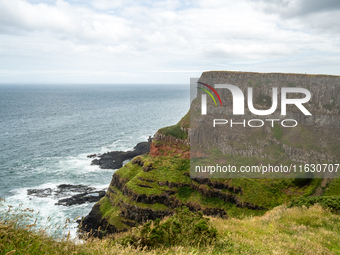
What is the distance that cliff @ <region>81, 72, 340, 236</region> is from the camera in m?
50.7

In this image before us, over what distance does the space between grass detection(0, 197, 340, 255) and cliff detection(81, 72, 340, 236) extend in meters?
27.6

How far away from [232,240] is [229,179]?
40.5 metres

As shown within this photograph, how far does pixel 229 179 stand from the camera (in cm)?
5334

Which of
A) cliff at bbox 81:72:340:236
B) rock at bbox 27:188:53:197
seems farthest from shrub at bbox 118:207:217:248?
rock at bbox 27:188:53:197

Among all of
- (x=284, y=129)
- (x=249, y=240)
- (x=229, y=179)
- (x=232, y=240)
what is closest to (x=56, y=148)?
(x=229, y=179)

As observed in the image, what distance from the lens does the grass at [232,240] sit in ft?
24.2

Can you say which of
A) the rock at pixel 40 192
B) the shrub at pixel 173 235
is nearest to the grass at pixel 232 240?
the shrub at pixel 173 235

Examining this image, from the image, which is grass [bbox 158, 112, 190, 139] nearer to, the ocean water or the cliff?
→ the cliff

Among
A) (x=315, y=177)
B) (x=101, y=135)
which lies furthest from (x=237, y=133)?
(x=101, y=135)

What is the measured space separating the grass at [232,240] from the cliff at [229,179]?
1088 inches

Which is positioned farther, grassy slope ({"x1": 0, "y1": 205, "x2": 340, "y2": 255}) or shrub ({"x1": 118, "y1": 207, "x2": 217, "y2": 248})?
shrub ({"x1": 118, "y1": 207, "x2": 217, "y2": 248})

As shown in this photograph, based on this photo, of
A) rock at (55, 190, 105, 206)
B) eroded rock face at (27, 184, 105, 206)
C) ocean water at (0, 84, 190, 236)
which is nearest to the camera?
rock at (55, 190, 105, 206)

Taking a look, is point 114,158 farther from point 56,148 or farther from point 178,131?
point 178,131

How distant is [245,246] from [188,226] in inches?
124
